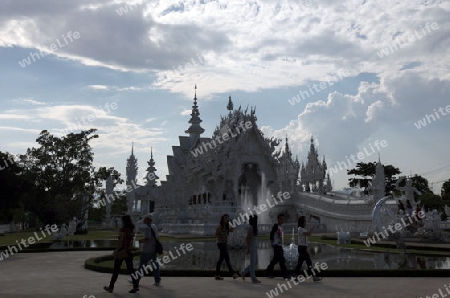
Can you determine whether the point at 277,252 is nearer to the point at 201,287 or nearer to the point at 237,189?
the point at 201,287

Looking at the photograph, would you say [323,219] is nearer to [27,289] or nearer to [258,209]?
[258,209]

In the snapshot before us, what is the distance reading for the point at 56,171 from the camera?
49250 millimetres

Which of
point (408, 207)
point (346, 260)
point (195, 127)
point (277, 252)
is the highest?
point (195, 127)

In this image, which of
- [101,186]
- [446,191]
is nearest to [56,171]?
[101,186]

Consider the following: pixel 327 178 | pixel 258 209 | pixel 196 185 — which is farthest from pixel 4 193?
pixel 327 178

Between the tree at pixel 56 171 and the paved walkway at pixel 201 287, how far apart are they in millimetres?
37456

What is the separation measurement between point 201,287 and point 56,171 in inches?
1694

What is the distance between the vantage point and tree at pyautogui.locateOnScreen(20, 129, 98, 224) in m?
48.5

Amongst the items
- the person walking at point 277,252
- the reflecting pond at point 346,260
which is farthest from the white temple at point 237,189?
the person walking at point 277,252

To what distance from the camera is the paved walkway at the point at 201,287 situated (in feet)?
30.2

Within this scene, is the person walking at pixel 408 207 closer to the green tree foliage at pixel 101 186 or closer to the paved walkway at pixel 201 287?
the paved walkway at pixel 201 287

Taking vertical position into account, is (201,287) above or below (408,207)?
below

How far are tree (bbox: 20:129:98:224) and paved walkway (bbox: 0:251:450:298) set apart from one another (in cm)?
3746

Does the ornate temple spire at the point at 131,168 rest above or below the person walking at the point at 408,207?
above
